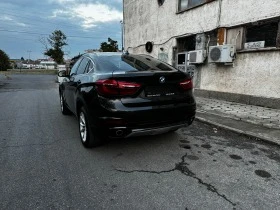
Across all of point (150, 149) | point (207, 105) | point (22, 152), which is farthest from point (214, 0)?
point (22, 152)

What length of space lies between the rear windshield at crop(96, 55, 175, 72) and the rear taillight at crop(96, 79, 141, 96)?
44 cm

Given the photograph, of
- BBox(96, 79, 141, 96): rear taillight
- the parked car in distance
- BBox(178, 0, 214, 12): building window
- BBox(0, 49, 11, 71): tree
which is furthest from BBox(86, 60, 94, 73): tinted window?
BBox(0, 49, 11, 71): tree

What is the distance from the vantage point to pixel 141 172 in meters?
3.04

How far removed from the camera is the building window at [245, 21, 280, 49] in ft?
21.3

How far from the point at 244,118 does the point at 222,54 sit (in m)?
2.89

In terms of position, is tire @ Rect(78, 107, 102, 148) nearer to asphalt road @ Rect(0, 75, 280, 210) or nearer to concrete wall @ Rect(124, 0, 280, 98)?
asphalt road @ Rect(0, 75, 280, 210)

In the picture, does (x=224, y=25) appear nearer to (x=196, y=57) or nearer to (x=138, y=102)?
(x=196, y=57)

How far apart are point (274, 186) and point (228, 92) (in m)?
5.62

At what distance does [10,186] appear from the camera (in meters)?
2.71

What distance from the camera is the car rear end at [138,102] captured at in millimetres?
3115

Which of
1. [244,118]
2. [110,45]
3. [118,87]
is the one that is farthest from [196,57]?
[110,45]

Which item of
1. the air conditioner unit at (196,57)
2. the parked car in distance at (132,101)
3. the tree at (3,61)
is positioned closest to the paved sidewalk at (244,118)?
the parked car in distance at (132,101)

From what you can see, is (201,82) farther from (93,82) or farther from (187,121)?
(93,82)

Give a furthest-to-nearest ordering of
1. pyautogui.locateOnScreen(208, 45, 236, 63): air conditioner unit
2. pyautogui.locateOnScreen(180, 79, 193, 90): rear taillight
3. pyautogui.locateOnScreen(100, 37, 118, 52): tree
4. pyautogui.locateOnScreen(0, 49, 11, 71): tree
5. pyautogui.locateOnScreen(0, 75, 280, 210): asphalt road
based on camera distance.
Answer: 1. pyautogui.locateOnScreen(0, 49, 11, 71): tree
2. pyautogui.locateOnScreen(100, 37, 118, 52): tree
3. pyautogui.locateOnScreen(208, 45, 236, 63): air conditioner unit
4. pyautogui.locateOnScreen(180, 79, 193, 90): rear taillight
5. pyautogui.locateOnScreen(0, 75, 280, 210): asphalt road
